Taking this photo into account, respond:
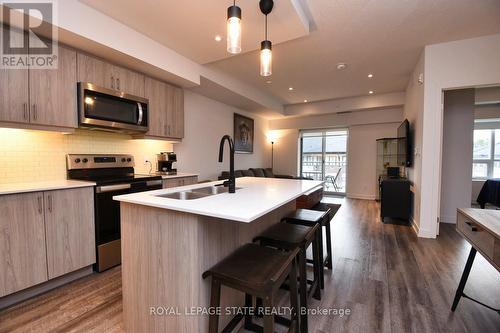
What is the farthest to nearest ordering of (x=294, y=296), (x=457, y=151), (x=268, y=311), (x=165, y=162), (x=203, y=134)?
(x=203, y=134) → (x=457, y=151) → (x=165, y=162) → (x=294, y=296) → (x=268, y=311)

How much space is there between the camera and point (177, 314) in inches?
52.0

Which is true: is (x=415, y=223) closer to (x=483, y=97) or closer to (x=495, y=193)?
(x=495, y=193)

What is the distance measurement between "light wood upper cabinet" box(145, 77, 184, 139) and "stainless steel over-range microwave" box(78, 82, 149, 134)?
14 cm

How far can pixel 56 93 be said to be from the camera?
7.07 ft

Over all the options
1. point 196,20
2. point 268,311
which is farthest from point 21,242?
point 196,20

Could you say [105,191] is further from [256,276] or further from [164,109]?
[256,276]

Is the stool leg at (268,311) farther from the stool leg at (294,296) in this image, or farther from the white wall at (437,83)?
the white wall at (437,83)

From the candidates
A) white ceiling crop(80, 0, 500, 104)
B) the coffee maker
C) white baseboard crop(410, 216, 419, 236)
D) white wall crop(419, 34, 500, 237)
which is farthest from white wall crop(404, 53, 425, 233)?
the coffee maker

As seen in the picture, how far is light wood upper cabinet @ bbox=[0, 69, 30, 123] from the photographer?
185cm

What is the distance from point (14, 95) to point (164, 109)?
5.23 ft

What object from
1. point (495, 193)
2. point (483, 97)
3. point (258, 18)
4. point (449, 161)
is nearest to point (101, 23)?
point (258, 18)

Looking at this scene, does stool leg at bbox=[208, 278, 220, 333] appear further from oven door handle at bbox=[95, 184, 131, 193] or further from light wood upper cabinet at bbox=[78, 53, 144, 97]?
light wood upper cabinet at bbox=[78, 53, 144, 97]

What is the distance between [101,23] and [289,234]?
2718 millimetres

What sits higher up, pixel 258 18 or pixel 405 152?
pixel 258 18
